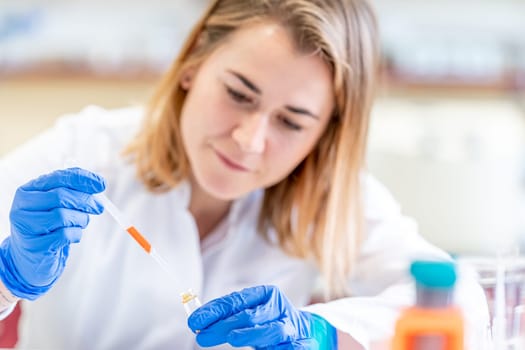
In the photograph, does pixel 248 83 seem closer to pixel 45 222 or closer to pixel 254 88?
pixel 254 88

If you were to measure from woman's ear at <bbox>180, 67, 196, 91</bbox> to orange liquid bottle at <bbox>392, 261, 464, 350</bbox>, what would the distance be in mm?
821

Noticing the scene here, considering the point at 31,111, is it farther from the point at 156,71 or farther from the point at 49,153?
the point at 49,153

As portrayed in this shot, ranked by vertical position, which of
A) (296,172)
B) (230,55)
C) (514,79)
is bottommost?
(514,79)

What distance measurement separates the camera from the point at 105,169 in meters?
1.52

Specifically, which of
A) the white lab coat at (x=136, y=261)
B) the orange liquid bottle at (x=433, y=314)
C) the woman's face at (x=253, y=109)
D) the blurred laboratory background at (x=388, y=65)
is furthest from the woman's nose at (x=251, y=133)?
the blurred laboratory background at (x=388, y=65)

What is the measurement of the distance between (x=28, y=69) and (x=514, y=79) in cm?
211

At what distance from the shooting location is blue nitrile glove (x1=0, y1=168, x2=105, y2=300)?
1.08 m

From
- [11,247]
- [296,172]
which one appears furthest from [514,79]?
[11,247]

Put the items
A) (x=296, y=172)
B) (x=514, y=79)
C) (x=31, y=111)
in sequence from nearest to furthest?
(x=296, y=172) → (x=514, y=79) → (x=31, y=111)

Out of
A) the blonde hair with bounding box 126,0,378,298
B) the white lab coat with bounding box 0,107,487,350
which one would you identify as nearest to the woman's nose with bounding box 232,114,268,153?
the blonde hair with bounding box 126,0,378,298

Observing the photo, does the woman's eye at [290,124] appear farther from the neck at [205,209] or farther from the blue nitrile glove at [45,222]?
the blue nitrile glove at [45,222]

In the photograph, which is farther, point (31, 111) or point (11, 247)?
point (31, 111)

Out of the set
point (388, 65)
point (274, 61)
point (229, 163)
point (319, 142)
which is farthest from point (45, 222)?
point (388, 65)

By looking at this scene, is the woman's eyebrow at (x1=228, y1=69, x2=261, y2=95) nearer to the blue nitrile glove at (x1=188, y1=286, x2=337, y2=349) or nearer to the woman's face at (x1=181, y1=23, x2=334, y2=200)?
the woman's face at (x1=181, y1=23, x2=334, y2=200)
